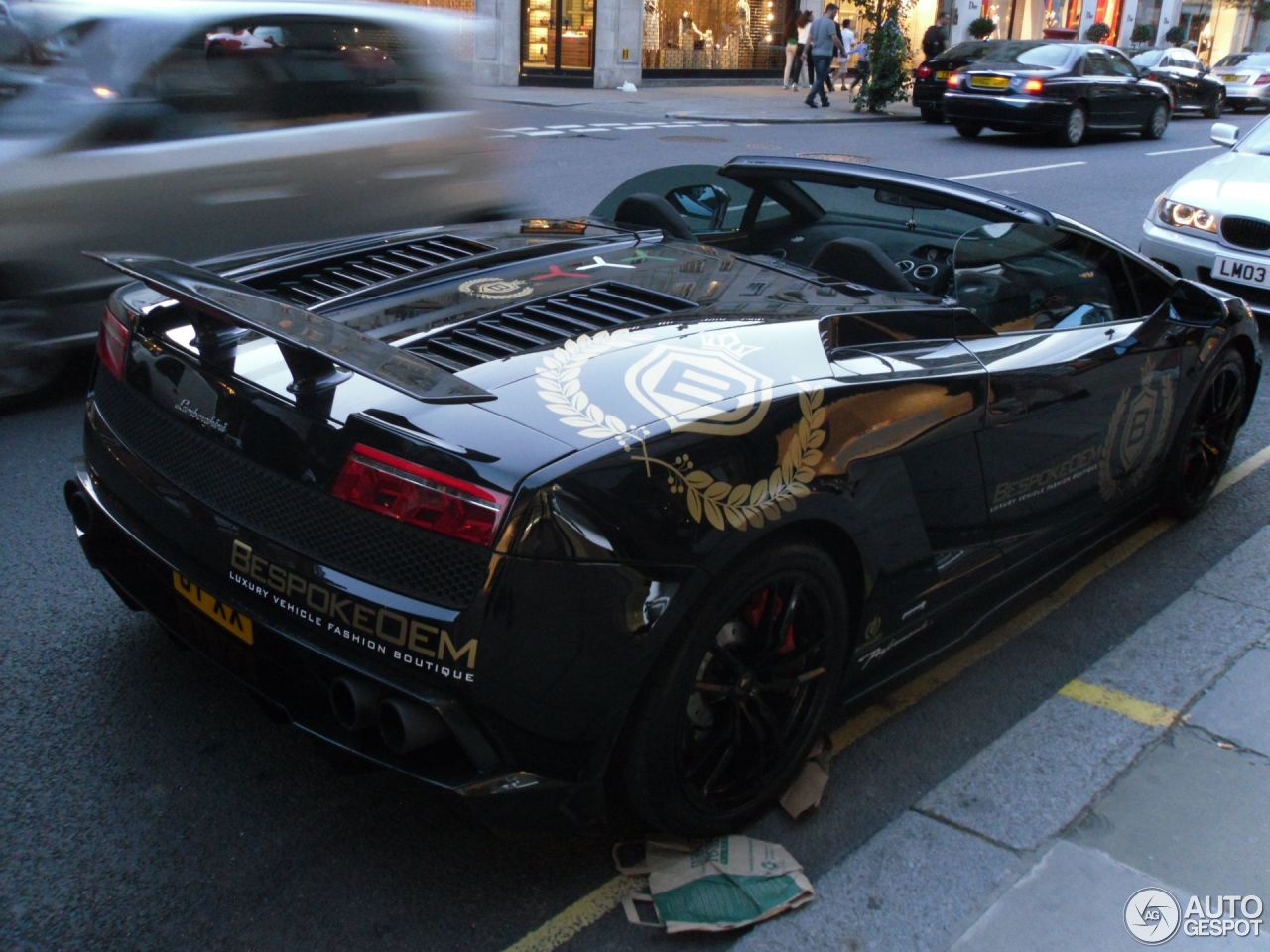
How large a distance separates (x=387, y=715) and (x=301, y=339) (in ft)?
2.48

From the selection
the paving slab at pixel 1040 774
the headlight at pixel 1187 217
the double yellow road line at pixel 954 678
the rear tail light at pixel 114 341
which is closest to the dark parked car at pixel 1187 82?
the headlight at pixel 1187 217

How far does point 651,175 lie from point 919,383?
7.09 ft

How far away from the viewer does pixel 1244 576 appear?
4.55 meters

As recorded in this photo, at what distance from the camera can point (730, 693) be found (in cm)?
275

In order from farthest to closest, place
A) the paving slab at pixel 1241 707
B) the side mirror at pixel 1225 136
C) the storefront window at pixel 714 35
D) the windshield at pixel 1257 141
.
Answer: the storefront window at pixel 714 35, the side mirror at pixel 1225 136, the windshield at pixel 1257 141, the paving slab at pixel 1241 707

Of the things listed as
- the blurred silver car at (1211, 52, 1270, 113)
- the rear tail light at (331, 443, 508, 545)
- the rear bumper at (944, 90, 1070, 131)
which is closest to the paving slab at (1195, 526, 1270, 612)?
the rear tail light at (331, 443, 508, 545)

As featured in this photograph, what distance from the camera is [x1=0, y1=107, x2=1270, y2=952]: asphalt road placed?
2.59 meters

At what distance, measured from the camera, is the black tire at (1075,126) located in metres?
19.5

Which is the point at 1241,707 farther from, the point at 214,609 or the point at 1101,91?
the point at 1101,91

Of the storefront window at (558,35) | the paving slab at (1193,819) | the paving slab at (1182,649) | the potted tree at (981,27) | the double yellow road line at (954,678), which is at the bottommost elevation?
the double yellow road line at (954,678)

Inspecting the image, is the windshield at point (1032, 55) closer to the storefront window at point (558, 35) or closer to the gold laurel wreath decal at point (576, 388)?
the storefront window at point (558, 35)

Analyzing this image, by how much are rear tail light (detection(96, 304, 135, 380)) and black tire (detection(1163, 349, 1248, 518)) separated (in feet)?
11.9

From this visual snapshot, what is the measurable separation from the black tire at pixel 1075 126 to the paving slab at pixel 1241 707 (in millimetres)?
17538

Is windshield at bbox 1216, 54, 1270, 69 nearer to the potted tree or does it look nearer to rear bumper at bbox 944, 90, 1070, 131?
the potted tree
